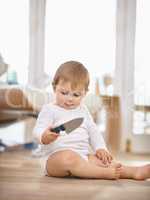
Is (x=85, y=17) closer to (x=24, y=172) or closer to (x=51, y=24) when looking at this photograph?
(x=51, y=24)

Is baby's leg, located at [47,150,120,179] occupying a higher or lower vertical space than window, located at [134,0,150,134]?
lower

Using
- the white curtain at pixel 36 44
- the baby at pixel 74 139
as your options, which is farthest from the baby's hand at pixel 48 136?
the white curtain at pixel 36 44

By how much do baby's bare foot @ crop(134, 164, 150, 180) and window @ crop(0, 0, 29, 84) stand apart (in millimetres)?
257

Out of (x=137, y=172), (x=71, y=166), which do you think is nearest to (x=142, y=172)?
(x=137, y=172)

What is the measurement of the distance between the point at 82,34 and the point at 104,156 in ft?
0.72

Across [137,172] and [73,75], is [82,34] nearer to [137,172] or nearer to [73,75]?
[73,75]

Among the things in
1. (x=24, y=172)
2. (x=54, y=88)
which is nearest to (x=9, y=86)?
(x=54, y=88)

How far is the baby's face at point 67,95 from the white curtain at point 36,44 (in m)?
0.05

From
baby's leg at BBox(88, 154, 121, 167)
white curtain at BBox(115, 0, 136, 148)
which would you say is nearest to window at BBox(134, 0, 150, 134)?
white curtain at BBox(115, 0, 136, 148)

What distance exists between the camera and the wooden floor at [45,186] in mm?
618

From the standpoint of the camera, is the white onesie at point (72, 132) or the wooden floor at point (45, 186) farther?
the white onesie at point (72, 132)

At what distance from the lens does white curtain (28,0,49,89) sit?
0.64 meters

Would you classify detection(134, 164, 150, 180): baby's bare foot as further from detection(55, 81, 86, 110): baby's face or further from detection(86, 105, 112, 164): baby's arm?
detection(55, 81, 86, 110): baby's face

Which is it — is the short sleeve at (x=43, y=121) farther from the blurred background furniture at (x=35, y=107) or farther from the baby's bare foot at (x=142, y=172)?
the baby's bare foot at (x=142, y=172)
